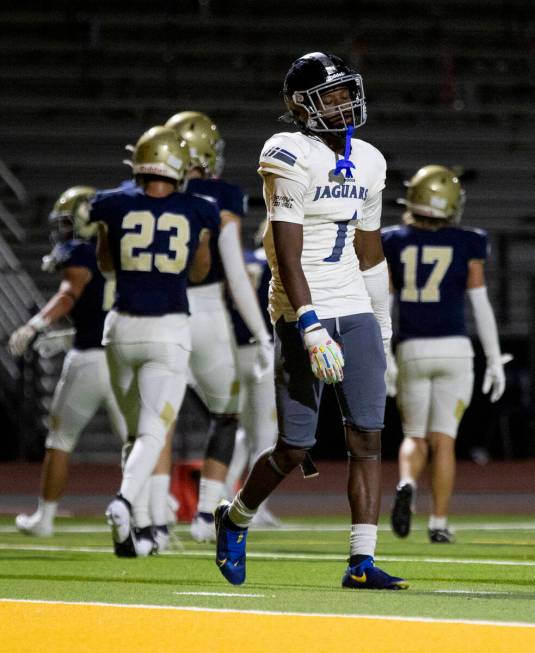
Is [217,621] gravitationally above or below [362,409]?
below

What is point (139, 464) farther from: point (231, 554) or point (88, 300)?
point (88, 300)

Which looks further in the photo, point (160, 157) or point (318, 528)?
point (318, 528)

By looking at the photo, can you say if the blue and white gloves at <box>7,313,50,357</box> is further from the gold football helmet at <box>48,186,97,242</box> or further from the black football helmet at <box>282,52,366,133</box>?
the black football helmet at <box>282,52,366,133</box>

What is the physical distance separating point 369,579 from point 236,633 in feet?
4.31

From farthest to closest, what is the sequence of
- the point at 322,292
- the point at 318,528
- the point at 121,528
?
1. the point at 318,528
2. the point at 121,528
3. the point at 322,292

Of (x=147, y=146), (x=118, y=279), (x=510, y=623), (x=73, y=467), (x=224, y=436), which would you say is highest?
(x=147, y=146)

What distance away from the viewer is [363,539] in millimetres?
5164

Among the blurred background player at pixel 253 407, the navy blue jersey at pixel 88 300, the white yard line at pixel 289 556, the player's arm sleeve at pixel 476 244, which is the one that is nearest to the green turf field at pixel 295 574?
the white yard line at pixel 289 556

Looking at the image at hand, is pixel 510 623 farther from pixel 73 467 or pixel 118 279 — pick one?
pixel 73 467

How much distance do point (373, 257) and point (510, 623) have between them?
1.87 meters

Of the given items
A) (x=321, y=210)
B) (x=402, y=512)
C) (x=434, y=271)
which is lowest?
(x=402, y=512)

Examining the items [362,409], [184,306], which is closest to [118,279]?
[184,306]

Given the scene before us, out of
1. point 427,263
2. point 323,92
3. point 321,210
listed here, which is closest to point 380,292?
point 321,210

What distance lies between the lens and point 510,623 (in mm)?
3994
